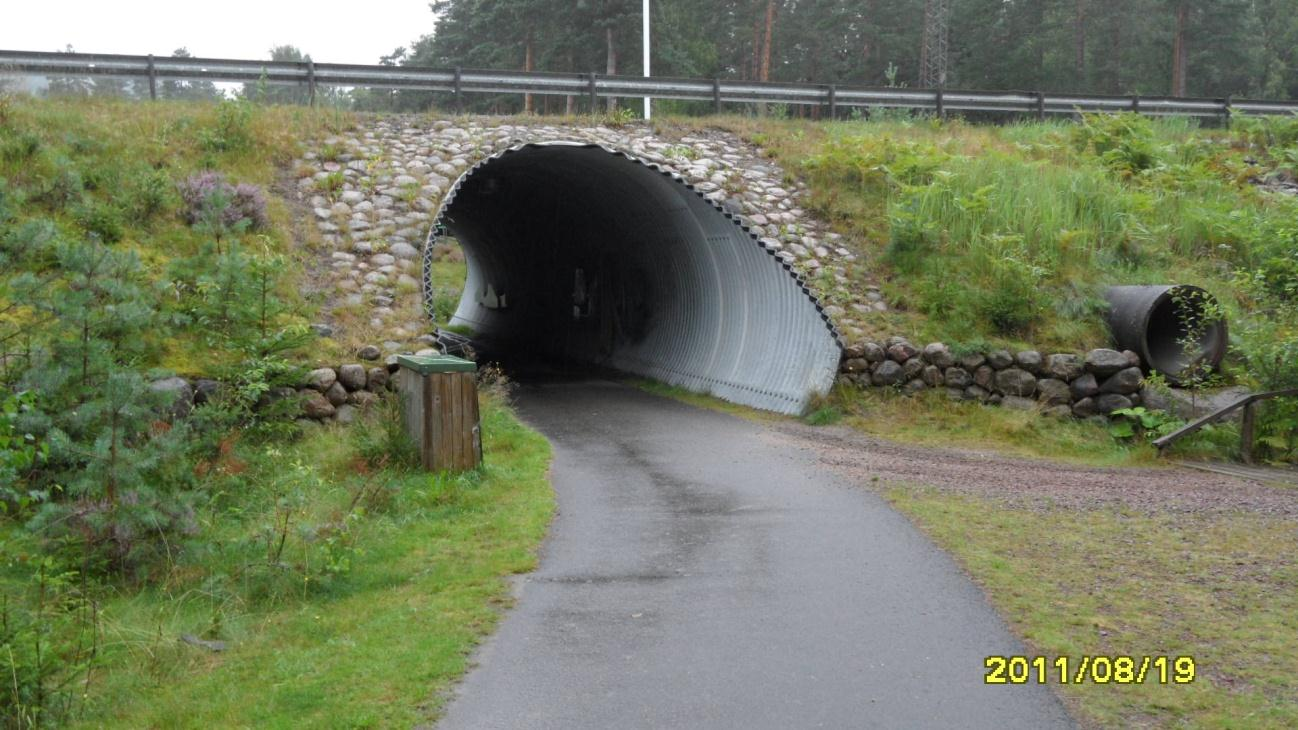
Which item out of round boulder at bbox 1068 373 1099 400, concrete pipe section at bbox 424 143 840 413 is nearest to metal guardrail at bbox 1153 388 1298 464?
round boulder at bbox 1068 373 1099 400

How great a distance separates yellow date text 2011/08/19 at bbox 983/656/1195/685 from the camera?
5.37m

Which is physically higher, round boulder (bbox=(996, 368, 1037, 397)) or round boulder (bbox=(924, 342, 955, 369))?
round boulder (bbox=(924, 342, 955, 369))

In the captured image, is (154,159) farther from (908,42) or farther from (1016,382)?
(908,42)

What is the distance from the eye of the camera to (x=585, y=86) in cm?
2106

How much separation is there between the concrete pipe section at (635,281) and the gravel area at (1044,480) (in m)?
2.52

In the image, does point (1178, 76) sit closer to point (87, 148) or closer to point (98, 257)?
point (87, 148)

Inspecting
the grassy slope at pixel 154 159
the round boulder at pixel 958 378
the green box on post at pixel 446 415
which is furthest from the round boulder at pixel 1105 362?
the grassy slope at pixel 154 159

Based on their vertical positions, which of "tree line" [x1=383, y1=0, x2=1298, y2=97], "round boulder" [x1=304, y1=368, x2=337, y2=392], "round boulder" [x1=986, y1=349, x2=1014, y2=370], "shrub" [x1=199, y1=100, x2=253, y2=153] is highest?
"tree line" [x1=383, y1=0, x2=1298, y2=97]

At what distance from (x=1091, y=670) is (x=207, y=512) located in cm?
716

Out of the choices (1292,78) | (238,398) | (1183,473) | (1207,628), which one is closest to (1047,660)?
(1207,628)

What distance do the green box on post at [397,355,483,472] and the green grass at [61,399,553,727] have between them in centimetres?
23

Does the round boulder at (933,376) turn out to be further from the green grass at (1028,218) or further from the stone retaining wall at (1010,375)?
the green grass at (1028,218)

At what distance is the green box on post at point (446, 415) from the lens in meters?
9.97

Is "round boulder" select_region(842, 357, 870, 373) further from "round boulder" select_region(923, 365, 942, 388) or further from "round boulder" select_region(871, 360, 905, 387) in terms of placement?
"round boulder" select_region(923, 365, 942, 388)
